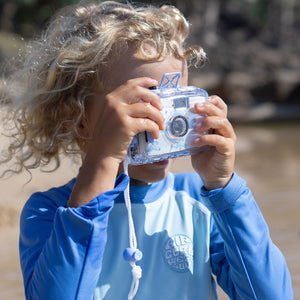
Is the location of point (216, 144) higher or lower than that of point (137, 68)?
lower

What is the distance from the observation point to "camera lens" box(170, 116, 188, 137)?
1604 millimetres

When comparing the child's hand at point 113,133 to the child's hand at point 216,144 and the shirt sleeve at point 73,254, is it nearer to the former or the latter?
the shirt sleeve at point 73,254

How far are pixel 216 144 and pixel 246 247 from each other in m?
0.34

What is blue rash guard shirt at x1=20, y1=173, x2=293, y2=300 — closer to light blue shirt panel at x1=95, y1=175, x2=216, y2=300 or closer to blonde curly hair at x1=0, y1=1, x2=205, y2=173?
light blue shirt panel at x1=95, y1=175, x2=216, y2=300

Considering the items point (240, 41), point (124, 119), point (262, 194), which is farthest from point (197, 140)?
point (240, 41)

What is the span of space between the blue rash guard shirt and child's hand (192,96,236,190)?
39 millimetres

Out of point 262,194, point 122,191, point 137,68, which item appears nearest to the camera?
point 122,191

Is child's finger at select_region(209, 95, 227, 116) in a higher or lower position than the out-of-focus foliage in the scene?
lower

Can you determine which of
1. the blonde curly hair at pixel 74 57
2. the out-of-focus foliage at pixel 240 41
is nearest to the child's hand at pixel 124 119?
the blonde curly hair at pixel 74 57

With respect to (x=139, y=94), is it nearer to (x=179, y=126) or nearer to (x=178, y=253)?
(x=179, y=126)

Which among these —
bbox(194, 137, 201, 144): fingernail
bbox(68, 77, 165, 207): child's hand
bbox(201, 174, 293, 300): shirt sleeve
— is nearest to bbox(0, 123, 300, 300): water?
bbox(201, 174, 293, 300): shirt sleeve

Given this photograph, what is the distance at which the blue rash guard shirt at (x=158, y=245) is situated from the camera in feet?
4.77

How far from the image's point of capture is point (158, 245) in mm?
1760

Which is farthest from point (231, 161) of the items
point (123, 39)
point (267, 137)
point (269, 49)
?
point (269, 49)
